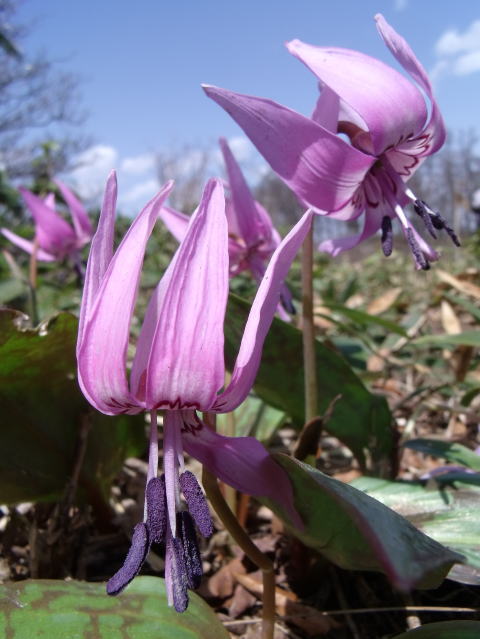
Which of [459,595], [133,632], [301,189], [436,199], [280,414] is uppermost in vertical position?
[436,199]

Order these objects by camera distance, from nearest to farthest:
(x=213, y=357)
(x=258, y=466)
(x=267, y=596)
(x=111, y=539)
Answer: (x=213, y=357)
(x=258, y=466)
(x=267, y=596)
(x=111, y=539)

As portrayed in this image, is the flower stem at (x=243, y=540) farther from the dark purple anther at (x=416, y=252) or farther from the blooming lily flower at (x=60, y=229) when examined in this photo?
the blooming lily flower at (x=60, y=229)

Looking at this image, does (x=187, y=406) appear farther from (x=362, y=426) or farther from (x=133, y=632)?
(x=362, y=426)

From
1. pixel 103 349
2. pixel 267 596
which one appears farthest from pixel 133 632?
pixel 103 349

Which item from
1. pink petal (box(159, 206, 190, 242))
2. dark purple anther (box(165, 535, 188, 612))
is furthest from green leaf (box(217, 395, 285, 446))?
dark purple anther (box(165, 535, 188, 612))

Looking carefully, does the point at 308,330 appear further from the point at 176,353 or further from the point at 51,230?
the point at 51,230

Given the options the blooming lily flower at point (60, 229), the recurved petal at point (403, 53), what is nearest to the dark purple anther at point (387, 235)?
the recurved petal at point (403, 53)
